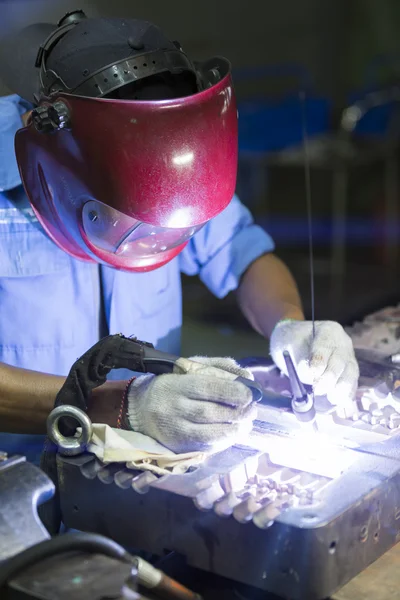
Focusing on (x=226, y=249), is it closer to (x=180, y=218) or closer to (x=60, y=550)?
(x=180, y=218)

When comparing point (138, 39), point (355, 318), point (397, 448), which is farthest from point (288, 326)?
point (138, 39)

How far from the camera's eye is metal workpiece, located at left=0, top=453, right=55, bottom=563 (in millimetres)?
1262

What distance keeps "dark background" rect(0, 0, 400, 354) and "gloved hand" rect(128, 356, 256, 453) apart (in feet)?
10.2

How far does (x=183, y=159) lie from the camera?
63.9 inches

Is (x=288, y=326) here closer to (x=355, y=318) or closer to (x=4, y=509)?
(x=355, y=318)

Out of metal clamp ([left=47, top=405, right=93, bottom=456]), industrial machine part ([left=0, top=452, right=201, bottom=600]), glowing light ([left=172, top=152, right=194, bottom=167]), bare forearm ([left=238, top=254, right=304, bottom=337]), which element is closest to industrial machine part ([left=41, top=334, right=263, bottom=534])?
metal clamp ([left=47, top=405, right=93, bottom=456])

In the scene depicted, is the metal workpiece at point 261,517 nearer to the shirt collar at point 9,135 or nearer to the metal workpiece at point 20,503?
the metal workpiece at point 20,503

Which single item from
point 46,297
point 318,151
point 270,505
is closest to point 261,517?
point 270,505

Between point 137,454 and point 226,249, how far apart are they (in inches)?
Result: 42.3

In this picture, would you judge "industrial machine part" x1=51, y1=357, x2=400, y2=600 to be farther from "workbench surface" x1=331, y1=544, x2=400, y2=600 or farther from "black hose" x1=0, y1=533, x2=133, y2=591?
"black hose" x1=0, y1=533, x2=133, y2=591

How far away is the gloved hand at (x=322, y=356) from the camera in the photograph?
1778 mm

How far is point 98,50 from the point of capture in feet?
5.55

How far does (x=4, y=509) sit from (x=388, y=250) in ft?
19.0

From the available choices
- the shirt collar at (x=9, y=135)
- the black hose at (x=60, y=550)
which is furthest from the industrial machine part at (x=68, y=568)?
the shirt collar at (x=9, y=135)
